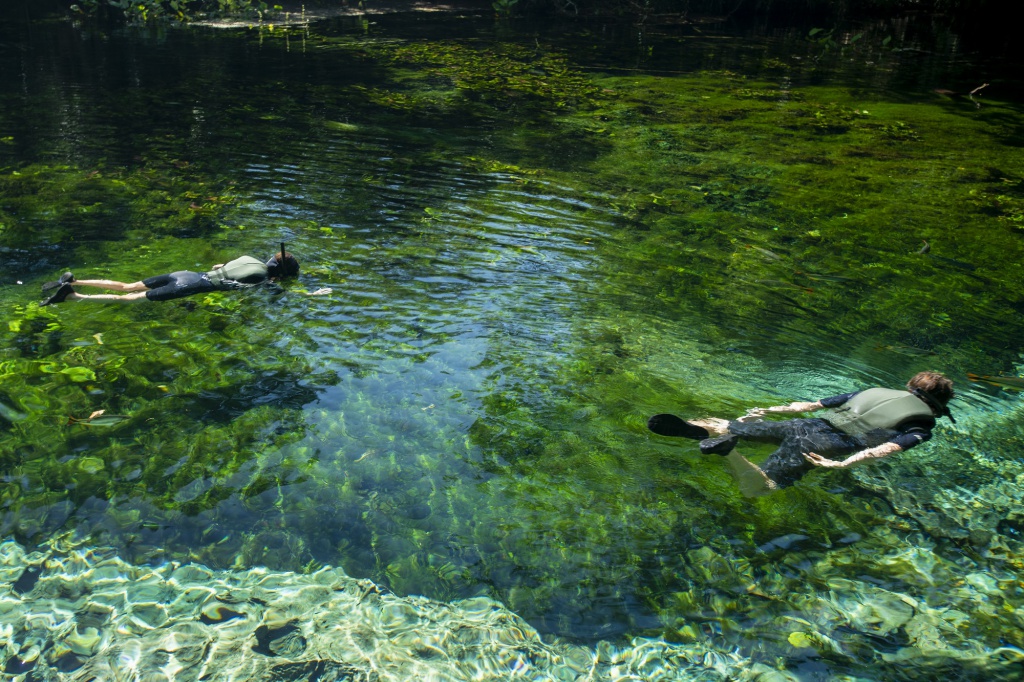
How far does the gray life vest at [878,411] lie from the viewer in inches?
242

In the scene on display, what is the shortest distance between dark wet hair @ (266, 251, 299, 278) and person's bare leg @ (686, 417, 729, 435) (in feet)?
17.4

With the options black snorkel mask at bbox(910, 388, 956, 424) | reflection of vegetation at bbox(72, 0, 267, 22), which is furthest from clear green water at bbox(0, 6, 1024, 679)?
reflection of vegetation at bbox(72, 0, 267, 22)

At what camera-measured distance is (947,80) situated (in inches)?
859

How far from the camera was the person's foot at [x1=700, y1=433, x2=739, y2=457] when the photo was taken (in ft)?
20.2

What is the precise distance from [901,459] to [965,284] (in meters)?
4.80

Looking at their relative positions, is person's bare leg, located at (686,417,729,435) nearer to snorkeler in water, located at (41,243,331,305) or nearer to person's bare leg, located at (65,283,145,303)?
snorkeler in water, located at (41,243,331,305)

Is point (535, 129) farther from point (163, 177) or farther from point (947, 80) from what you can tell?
point (947, 80)

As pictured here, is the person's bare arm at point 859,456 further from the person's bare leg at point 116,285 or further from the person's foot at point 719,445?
the person's bare leg at point 116,285

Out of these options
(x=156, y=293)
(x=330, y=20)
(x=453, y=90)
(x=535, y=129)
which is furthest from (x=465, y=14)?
(x=156, y=293)

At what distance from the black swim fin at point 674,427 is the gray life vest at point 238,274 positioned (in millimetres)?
5208

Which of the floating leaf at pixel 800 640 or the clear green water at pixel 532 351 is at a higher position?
the clear green water at pixel 532 351

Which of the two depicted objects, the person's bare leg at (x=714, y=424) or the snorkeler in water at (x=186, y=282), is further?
the snorkeler in water at (x=186, y=282)

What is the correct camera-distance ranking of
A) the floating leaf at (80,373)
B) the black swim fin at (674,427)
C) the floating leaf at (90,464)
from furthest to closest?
the floating leaf at (80,373)
the black swim fin at (674,427)
the floating leaf at (90,464)

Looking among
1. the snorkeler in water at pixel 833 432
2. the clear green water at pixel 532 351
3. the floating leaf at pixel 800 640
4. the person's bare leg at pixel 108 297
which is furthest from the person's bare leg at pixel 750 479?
the person's bare leg at pixel 108 297
